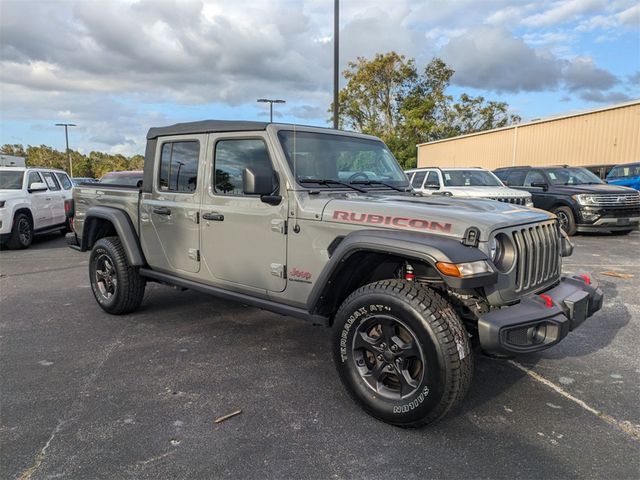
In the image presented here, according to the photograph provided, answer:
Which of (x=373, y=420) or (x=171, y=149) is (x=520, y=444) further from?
(x=171, y=149)

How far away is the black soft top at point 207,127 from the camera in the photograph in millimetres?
3712

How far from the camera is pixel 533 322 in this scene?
2.56 m

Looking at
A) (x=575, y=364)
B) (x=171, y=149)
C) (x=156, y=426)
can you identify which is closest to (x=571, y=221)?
(x=575, y=364)

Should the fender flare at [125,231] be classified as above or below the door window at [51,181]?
below

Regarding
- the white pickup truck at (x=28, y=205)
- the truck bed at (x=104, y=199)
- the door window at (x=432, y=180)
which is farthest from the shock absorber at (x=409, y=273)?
the door window at (x=432, y=180)

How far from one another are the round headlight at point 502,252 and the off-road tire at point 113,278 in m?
3.60

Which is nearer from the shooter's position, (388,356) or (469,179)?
(388,356)

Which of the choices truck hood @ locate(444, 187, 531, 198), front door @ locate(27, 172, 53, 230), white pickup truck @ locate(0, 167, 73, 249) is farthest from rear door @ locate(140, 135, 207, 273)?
truck hood @ locate(444, 187, 531, 198)

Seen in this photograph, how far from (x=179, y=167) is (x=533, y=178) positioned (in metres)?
10.9

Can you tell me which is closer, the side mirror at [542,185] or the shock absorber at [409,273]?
the shock absorber at [409,273]

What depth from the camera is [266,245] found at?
352cm

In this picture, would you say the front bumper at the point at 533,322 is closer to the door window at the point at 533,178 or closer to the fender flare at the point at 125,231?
the fender flare at the point at 125,231

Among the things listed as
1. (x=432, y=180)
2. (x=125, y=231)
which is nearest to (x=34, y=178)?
(x=125, y=231)

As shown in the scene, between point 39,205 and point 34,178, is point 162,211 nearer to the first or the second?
point 39,205
